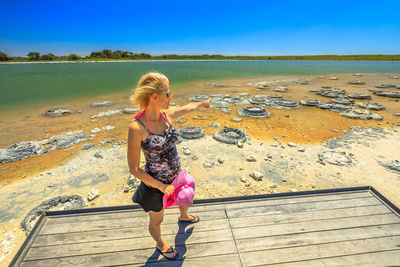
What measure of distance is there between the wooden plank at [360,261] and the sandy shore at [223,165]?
2.29 metres

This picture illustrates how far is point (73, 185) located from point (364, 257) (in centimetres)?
633

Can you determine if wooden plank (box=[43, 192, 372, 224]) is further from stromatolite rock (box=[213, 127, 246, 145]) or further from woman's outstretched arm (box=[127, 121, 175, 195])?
stromatolite rock (box=[213, 127, 246, 145])

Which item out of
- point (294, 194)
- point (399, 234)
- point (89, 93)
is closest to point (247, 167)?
point (294, 194)

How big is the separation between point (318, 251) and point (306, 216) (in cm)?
62

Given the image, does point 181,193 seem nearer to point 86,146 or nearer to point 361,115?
point 86,146

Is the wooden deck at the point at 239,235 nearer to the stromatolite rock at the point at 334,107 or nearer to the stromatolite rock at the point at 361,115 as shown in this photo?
the stromatolite rock at the point at 361,115

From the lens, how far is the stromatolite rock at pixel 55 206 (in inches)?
147

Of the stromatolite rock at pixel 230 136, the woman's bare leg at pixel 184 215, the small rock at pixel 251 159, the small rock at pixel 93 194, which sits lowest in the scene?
the small rock at pixel 93 194

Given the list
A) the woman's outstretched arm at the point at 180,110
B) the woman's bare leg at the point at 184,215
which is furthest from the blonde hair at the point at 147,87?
the woman's bare leg at the point at 184,215

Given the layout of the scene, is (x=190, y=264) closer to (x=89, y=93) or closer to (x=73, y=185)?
Result: (x=73, y=185)

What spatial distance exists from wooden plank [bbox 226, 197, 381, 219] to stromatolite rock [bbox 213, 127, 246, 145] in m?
4.06

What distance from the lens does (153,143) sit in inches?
74.2

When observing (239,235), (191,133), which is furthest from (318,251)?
(191,133)

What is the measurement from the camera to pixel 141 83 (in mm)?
1839
